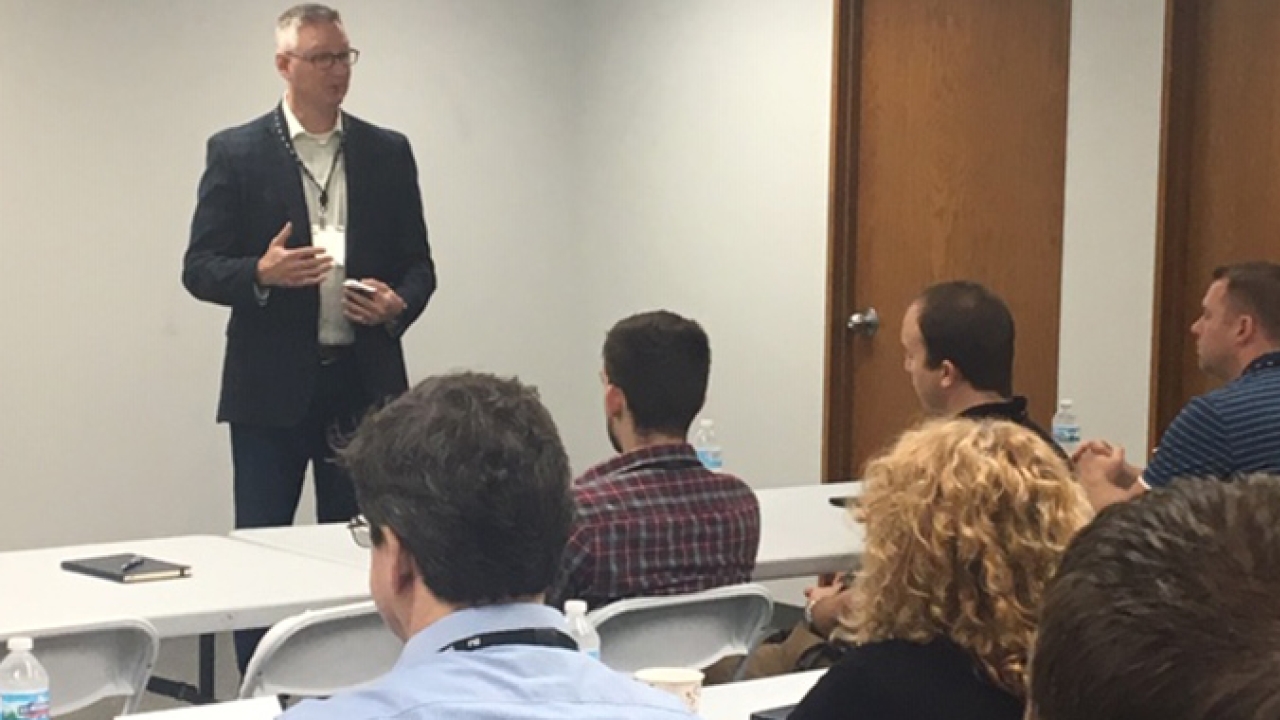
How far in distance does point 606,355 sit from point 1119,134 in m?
2.39

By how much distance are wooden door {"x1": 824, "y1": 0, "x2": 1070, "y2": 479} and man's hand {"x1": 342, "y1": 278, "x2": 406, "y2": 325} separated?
6.95ft

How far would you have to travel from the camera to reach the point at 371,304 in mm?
4355

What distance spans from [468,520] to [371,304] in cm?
273

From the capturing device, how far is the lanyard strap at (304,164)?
4.45 metres

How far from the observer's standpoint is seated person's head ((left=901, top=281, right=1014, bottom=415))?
153 inches

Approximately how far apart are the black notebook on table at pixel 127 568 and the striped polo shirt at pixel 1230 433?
1.96 meters

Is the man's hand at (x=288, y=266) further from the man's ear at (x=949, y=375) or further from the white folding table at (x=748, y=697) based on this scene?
the white folding table at (x=748, y=697)

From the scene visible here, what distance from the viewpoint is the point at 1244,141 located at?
Result: 15.8 ft

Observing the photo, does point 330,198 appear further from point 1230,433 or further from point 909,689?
point 909,689

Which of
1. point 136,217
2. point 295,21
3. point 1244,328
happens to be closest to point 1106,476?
point 1244,328

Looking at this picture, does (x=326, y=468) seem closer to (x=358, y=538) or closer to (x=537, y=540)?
(x=358, y=538)

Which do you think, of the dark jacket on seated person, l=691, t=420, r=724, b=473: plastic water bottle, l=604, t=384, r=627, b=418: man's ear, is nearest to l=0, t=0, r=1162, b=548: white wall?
l=691, t=420, r=724, b=473: plastic water bottle

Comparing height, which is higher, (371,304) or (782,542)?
(371,304)

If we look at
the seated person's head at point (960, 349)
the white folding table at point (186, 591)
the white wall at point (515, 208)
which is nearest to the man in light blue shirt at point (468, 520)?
the white folding table at point (186, 591)
